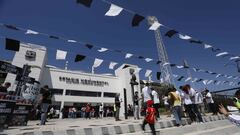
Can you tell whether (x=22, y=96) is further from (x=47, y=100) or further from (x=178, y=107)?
(x=178, y=107)

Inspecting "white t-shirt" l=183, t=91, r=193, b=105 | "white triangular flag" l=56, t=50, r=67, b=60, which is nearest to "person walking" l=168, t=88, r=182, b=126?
"white t-shirt" l=183, t=91, r=193, b=105

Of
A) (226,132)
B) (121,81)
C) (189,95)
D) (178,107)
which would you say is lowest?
(226,132)

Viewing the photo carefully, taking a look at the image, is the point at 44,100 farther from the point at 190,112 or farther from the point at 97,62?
the point at 97,62

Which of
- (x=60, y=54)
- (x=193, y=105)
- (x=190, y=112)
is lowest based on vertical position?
(x=190, y=112)

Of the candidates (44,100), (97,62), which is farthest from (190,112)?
(97,62)

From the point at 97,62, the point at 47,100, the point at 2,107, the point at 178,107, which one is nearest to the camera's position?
the point at 2,107

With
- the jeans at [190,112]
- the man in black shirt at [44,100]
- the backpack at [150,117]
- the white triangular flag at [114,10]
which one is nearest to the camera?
the backpack at [150,117]

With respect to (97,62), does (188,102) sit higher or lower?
lower

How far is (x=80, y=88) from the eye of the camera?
142ft

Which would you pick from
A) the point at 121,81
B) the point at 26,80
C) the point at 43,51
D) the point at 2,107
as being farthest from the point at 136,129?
the point at 121,81

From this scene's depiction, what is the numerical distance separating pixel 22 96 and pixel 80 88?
34603 mm

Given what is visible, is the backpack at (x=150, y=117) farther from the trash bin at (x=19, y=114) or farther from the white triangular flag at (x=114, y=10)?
the trash bin at (x=19, y=114)

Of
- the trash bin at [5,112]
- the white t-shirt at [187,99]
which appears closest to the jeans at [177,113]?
the white t-shirt at [187,99]

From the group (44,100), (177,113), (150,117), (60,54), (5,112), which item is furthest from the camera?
(60,54)
